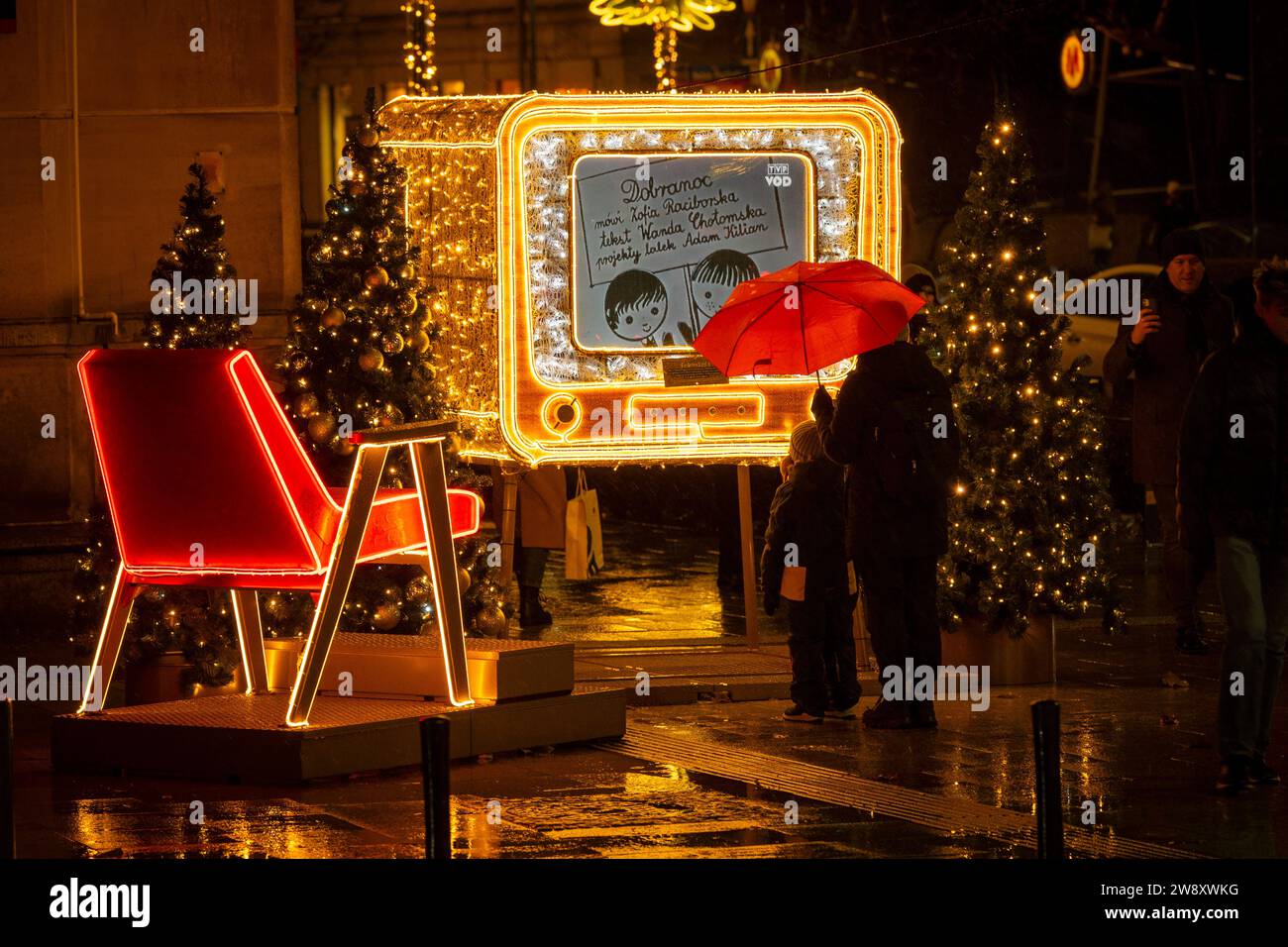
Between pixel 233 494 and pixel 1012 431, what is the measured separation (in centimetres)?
436

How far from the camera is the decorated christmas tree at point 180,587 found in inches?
421

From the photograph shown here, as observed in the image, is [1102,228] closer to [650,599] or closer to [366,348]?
[650,599]

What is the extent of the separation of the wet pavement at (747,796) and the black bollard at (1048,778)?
4.00 ft

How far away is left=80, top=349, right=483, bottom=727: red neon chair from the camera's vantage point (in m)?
9.09

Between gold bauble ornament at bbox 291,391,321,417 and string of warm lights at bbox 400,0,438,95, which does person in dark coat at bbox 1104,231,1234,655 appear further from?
string of warm lights at bbox 400,0,438,95

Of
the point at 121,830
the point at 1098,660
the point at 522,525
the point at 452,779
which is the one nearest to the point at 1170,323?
the point at 1098,660

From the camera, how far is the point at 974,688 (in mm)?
11633

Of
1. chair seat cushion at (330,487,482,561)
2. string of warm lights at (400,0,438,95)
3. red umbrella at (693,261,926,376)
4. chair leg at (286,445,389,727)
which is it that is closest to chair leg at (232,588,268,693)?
chair seat cushion at (330,487,482,561)

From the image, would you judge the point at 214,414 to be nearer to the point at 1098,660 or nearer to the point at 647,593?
the point at 1098,660

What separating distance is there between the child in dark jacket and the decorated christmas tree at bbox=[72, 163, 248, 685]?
8.60 feet

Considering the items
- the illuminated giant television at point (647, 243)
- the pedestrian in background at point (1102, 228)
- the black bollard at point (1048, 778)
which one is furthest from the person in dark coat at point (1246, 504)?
the pedestrian in background at point (1102, 228)

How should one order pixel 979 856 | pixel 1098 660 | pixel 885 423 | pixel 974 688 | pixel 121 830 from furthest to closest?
1. pixel 1098 660
2. pixel 974 688
3. pixel 885 423
4. pixel 121 830
5. pixel 979 856

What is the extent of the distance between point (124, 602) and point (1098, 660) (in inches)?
217

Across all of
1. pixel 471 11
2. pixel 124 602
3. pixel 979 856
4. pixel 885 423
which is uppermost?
pixel 471 11
